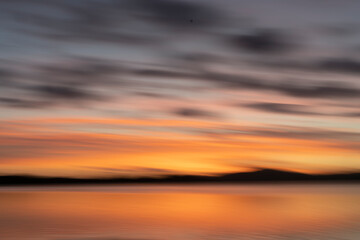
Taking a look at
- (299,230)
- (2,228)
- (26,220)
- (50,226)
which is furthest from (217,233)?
(26,220)

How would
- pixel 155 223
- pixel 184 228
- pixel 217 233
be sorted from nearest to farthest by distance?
pixel 217 233, pixel 184 228, pixel 155 223

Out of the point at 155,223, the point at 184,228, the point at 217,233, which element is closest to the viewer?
the point at 217,233

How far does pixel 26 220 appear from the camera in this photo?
31828 millimetres

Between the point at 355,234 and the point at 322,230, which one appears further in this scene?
the point at 322,230

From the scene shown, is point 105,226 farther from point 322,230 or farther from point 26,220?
point 322,230

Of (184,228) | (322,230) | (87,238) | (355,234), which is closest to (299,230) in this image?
(322,230)

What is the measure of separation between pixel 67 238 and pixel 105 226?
5.32 meters

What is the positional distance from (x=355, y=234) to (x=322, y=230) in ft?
9.14

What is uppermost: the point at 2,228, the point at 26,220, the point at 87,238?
the point at 26,220

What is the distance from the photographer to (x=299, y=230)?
25672 millimetres

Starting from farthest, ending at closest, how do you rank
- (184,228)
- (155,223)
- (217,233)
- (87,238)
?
(155,223) → (184,228) → (217,233) → (87,238)

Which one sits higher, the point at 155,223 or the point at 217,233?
the point at 155,223

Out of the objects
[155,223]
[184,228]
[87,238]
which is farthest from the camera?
[155,223]

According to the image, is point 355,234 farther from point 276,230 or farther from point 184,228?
point 184,228
